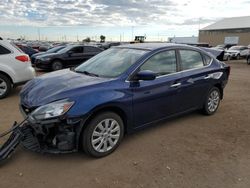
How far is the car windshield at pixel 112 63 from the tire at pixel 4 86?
3.33 m

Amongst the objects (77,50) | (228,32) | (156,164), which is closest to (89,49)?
(77,50)

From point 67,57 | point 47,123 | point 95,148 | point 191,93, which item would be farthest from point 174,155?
point 67,57

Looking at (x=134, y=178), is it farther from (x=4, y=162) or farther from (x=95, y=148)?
(x=4, y=162)

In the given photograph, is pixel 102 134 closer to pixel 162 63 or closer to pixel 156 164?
pixel 156 164

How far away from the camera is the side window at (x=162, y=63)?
173 inches

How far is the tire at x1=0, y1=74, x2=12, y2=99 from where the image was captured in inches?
283

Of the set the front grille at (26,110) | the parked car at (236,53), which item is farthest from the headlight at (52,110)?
the parked car at (236,53)

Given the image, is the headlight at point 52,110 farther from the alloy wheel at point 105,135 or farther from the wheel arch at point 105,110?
the alloy wheel at point 105,135

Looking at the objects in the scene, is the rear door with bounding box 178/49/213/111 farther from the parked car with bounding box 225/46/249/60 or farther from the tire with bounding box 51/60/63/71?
the parked car with bounding box 225/46/249/60

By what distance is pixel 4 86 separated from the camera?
7.23m

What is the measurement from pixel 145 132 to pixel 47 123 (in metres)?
2.01

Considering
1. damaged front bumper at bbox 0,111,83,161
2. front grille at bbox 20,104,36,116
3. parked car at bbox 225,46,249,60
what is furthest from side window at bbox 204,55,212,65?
parked car at bbox 225,46,249,60

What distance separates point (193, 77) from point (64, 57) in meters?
9.66

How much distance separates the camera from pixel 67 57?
1361cm
